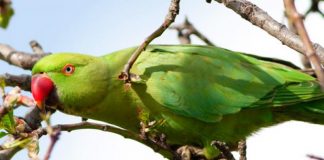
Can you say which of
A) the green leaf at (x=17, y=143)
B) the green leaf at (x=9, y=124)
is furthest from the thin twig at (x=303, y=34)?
the green leaf at (x=9, y=124)

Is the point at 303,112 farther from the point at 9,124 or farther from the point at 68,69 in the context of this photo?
the point at 9,124

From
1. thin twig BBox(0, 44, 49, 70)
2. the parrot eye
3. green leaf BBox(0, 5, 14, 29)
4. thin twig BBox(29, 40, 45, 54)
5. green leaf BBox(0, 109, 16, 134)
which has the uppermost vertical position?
green leaf BBox(0, 5, 14, 29)

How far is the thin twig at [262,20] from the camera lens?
3594 mm

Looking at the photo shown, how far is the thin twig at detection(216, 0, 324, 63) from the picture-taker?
3.59 m

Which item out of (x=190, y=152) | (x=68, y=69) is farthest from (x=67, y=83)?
(x=190, y=152)

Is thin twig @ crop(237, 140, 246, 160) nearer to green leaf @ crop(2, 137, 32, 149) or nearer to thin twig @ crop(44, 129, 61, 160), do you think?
green leaf @ crop(2, 137, 32, 149)

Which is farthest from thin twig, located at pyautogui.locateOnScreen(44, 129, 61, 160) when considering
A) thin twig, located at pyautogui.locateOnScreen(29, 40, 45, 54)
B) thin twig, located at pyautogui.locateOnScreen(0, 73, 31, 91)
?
thin twig, located at pyautogui.locateOnScreen(29, 40, 45, 54)

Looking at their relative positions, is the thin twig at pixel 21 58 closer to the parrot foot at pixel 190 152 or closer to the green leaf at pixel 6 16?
the parrot foot at pixel 190 152

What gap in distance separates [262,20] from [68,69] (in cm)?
138

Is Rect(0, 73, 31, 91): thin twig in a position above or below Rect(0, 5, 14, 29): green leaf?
below

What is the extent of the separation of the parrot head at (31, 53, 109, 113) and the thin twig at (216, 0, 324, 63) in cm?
105

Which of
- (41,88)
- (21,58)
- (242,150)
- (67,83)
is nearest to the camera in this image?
(242,150)

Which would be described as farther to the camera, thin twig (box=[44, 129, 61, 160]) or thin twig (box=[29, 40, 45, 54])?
thin twig (box=[29, 40, 45, 54])

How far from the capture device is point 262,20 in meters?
3.64
